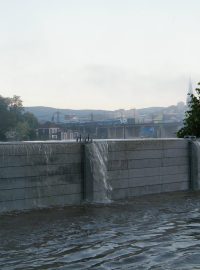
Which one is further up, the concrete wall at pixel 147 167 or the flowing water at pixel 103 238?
the concrete wall at pixel 147 167

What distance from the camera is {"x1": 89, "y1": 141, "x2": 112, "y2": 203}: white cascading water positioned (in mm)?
17625

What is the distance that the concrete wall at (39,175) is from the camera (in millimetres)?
15438

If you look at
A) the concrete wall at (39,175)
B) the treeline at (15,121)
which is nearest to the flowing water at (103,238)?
the concrete wall at (39,175)

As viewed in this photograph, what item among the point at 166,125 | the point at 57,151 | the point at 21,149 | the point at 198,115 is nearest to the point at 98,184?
the point at 57,151

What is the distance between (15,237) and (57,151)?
595cm

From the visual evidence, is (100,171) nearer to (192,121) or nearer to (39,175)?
(39,175)

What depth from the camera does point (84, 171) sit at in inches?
696

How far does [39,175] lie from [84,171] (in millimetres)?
1938

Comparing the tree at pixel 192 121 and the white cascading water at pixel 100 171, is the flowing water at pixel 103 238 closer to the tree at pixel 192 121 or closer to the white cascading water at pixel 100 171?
the white cascading water at pixel 100 171

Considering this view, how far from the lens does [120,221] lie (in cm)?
1358

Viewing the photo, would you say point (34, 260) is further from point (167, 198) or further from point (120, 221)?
point (167, 198)

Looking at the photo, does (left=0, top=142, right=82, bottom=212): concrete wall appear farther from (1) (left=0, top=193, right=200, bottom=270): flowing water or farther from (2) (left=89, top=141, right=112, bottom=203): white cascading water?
(1) (left=0, top=193, right=200, bottom=270): flowing water

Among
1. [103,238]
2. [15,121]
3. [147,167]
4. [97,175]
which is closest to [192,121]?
[147,167]

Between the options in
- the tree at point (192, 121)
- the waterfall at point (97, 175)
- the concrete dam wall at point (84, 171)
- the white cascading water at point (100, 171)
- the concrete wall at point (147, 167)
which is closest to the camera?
the concrete dam wall at point (84, 171)
